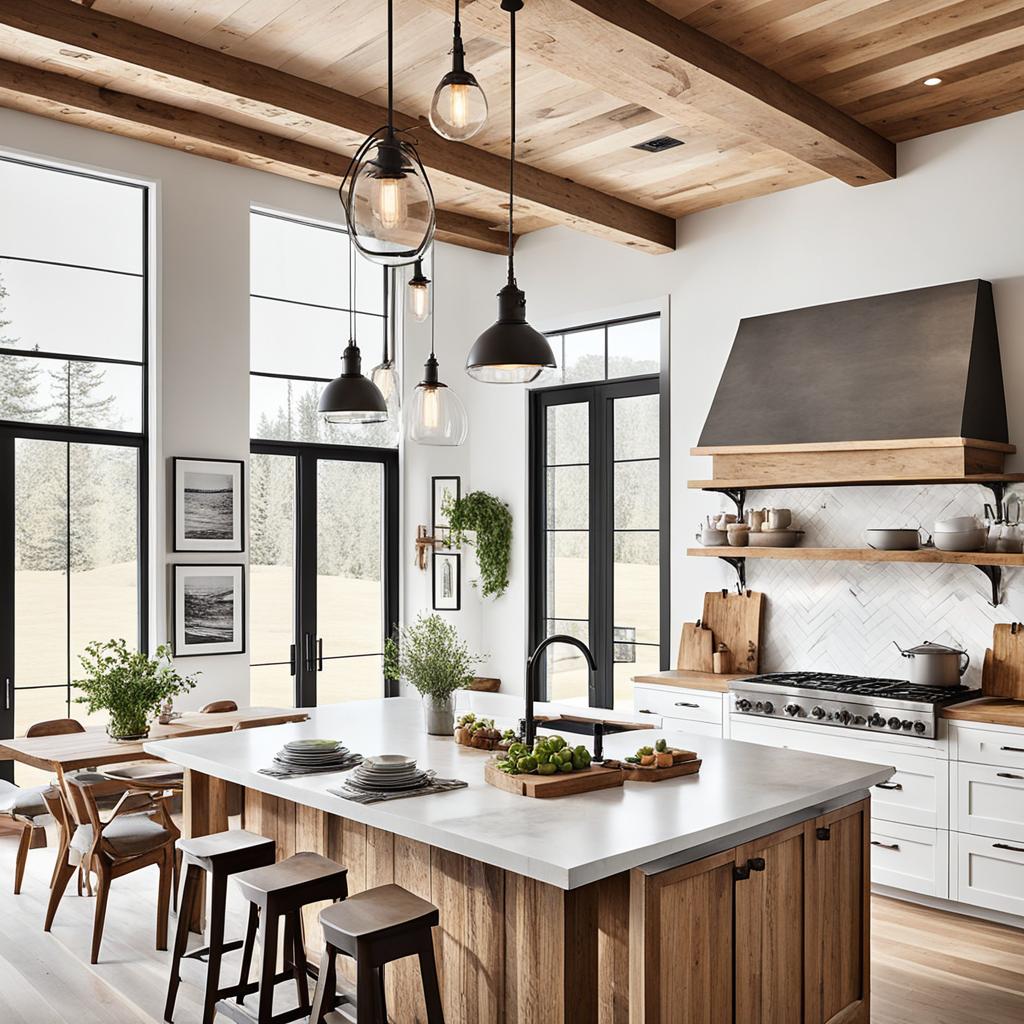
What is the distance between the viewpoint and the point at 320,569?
704 centimetres

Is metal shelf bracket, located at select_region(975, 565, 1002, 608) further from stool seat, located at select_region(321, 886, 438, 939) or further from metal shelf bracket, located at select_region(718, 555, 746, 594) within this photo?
stool seat, located at select_region(321, 886, 438, 939)

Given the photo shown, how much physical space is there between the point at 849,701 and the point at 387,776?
2700mm

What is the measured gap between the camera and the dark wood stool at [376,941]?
2682 millimetres

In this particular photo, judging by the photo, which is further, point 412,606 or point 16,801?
point 412,606

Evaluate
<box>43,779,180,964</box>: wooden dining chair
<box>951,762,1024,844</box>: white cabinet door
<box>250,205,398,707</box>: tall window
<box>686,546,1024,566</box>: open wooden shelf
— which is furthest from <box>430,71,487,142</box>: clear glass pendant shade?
<box>250,205,398,707</box>: tall window

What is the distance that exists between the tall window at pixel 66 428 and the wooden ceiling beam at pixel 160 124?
0.42 meters

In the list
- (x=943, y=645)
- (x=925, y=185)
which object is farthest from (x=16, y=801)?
(x=925, y=185)

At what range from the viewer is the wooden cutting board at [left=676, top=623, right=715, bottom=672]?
20.0ft

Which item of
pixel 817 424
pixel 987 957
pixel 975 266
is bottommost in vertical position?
pixel 987 957

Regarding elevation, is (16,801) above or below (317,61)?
below

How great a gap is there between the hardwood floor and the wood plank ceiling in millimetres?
3499

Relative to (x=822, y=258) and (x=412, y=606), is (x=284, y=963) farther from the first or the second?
(x=822, y=258)

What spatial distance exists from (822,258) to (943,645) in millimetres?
2193

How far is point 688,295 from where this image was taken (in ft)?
21.2
